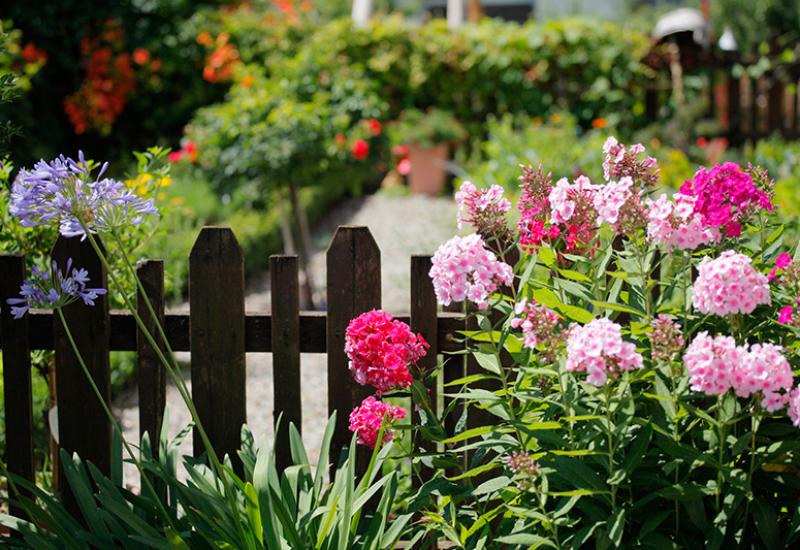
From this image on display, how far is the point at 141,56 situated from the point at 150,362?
8593mm

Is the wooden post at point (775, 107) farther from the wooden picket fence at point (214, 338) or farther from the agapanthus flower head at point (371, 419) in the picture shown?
the agapanthus flower head at point (371, 419)

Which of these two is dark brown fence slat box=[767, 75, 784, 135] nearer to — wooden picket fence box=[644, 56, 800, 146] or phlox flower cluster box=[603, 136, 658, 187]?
wooden picket fence box=[644, 56, 800, 146]

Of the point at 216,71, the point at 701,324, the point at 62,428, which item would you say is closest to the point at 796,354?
the point at 701,324

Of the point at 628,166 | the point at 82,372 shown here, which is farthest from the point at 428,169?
the point at 628,166

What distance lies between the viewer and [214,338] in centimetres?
274

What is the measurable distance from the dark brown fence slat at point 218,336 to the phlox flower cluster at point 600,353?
115 cm

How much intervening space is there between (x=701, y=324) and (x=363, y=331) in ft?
2.57

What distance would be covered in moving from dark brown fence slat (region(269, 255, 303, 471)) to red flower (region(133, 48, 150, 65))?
8660 mm

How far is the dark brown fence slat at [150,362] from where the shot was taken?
8.96 feet

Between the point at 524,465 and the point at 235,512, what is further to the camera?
the point at 235,512

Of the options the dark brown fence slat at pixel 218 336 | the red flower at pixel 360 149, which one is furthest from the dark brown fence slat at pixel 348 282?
the red flower at pixel 360 149

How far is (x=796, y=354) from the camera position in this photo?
2170 mm

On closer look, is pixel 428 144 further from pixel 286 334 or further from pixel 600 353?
pixel 600 353

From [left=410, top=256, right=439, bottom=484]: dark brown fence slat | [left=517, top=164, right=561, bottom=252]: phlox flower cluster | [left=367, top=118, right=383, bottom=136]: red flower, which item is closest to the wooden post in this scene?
[left=367, top=118, right=383, bottom=136]: red flower
